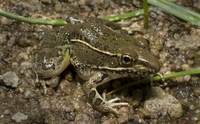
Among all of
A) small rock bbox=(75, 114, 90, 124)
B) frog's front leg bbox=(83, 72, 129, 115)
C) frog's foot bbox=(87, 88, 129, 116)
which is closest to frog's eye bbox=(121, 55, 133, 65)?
frog's front leg bbox=(83, 72, 129, 115)

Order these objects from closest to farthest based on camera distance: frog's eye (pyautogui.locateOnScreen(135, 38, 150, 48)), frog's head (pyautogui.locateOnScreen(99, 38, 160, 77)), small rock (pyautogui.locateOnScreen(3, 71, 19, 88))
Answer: frog's head (pyautogui.locateOnScreen(99, 38, 160, 77))
frog's eye (pyautogui.locateOnScreen(135, 38, 150, 48))
small rock (pyautogui.locateOnScreen(3, 71, 19, 88))

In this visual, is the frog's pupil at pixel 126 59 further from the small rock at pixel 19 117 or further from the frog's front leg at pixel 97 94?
the small rock at pixel 19 117

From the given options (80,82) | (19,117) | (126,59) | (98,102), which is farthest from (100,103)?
(19,117)

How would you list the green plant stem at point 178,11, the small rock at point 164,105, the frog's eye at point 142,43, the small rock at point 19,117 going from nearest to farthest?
the frog's eye at point 142,43 → the small rock at point 19,117 → the small rock at point 164,105 → the green plant stem at point 178,11

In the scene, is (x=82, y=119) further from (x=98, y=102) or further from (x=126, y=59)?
(x=126, y=59)

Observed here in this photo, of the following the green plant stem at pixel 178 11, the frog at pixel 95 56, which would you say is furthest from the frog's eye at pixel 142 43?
the green plant stem at pixel 178 11

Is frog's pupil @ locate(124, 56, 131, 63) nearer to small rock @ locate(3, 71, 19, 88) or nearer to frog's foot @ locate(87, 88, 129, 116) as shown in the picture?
frog's foot @ locate(87, 88, 129, 116)

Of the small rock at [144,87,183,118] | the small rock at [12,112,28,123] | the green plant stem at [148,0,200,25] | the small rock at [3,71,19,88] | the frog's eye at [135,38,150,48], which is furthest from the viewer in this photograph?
the green plant stem at [148,0,200,25]
